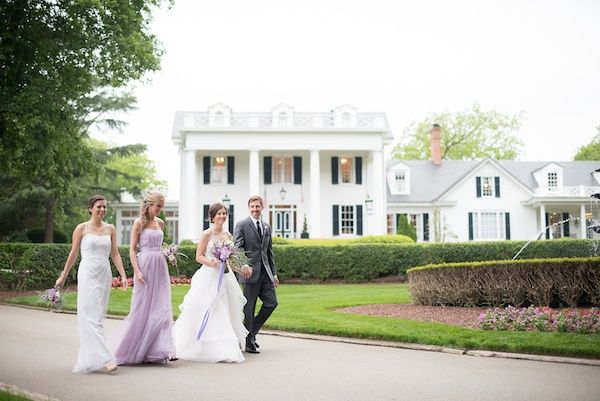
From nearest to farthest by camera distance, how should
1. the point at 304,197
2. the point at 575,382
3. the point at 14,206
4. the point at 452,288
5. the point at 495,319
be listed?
the point at 575,382, the point at 495,319, the point at 452,288, the point at 14,206, the point at 304,197

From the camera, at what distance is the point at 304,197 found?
1549 inches

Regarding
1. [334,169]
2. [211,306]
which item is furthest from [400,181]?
[211,306]

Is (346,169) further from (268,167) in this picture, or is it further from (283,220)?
(283,220)

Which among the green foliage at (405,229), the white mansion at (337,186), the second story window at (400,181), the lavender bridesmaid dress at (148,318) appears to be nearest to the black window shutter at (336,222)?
the white mansion at (337,186)

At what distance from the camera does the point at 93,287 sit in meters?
7.25

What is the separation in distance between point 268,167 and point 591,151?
3367 centimetres

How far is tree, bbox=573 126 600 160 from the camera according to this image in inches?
2272

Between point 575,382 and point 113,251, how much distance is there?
5.07 meters

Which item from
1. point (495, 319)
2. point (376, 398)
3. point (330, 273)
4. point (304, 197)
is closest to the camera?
point (376, 398)

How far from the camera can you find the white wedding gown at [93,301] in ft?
22.9

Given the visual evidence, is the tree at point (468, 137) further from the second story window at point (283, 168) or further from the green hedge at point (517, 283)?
the green hedge at point (517, 283)

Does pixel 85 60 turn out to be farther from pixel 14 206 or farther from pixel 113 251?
pixel 14 206

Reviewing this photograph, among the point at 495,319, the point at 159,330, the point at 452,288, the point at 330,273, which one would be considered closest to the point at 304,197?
the point at 330,273

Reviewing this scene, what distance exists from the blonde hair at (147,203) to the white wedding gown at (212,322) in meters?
0.85
